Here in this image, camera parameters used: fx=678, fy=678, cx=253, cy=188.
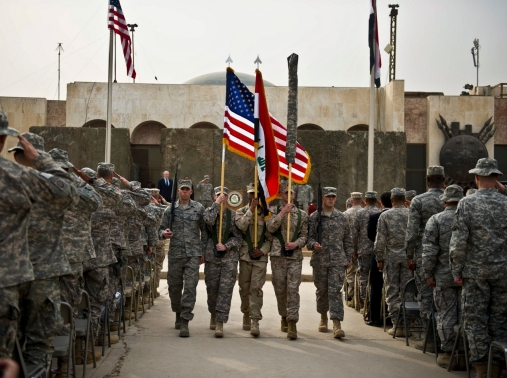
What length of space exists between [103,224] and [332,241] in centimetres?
327

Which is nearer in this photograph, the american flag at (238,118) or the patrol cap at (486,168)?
the patrol cap at (486,168)

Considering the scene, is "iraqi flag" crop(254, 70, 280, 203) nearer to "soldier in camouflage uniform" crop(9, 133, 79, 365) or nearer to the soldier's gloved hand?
the soldier's gloved hand

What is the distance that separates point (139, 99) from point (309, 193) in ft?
40.6

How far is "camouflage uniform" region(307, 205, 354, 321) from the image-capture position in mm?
9406

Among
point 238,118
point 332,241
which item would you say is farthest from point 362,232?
point 238,118

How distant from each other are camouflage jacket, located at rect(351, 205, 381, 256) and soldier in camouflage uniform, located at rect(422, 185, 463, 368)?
3748mm

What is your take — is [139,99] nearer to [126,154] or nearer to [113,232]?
[126,154]

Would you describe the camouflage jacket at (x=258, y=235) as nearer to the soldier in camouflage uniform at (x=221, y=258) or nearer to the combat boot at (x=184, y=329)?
the soldier in camouflage uniform at (x=221, y=258)

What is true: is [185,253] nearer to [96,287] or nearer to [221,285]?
[221,285]

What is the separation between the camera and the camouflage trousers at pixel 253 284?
950 cm

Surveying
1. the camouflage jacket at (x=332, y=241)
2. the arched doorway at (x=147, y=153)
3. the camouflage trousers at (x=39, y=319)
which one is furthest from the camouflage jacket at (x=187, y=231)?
the arched doorway at (x=147, y=153)

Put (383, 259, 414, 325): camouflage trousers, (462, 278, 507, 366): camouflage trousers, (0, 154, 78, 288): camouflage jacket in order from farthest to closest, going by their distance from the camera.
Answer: (383, 259, 414, 325): camouflage trousers → (462, 278, 507, 366): camouflage trousers → (0, 154, 78, 288): camouflage jacket

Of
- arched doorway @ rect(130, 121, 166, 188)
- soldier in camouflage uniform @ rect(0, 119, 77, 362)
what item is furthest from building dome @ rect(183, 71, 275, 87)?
soldier in camouflage uniform @ rect(0, 119, 77, 362)

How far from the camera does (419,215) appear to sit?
333 inches
